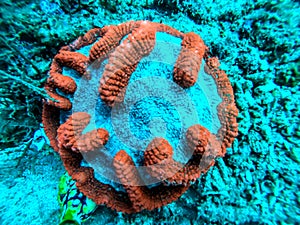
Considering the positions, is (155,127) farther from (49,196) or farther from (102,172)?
(49,196)

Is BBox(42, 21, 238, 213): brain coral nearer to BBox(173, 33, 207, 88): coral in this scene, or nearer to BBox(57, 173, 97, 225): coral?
BBox(173, 33, 207, 88): coral

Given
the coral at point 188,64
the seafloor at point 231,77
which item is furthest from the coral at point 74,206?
the coral at point 188,64

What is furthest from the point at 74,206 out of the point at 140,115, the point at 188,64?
the point at 188,64

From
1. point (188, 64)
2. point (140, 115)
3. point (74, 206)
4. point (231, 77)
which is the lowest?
point (74, 206)

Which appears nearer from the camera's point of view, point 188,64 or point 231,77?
point 188,64

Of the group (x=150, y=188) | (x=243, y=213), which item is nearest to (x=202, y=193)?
(x=243, y=213)

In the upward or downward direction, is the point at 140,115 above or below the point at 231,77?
below

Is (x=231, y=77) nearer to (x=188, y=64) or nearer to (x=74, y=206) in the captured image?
(x=188, y=64)
